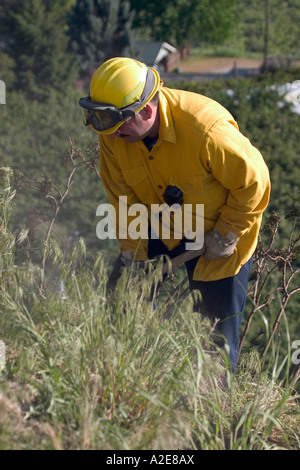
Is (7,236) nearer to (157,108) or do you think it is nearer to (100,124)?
(100,124)

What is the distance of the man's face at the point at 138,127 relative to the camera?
3104 millimetres

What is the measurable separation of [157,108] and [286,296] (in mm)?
1508

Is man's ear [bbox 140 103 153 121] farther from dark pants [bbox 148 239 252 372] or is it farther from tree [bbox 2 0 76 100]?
tree [bbox 2 0 76 100]

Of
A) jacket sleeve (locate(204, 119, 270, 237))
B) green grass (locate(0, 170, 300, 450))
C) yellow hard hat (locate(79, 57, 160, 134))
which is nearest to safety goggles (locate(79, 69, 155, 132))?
yellow hard hat (locate(79, 57, 160, 134))

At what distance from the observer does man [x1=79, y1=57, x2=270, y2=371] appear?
3.05 metres

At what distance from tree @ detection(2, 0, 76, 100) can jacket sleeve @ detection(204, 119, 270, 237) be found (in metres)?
16.2

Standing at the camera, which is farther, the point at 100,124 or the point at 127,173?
the point at 127,173

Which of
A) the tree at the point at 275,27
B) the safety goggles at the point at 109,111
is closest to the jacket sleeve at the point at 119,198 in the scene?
the safety goggles at the point at 109,111

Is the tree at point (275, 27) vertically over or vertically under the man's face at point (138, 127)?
over

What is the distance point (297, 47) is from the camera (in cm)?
3981

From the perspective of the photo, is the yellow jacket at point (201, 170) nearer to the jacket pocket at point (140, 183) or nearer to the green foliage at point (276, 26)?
the jacket pocket at point (140, 183)

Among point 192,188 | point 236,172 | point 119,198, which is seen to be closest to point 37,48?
point 119,198

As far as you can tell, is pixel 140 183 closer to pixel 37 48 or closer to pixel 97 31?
pixel 37 48

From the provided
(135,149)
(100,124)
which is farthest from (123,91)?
(135,149)
